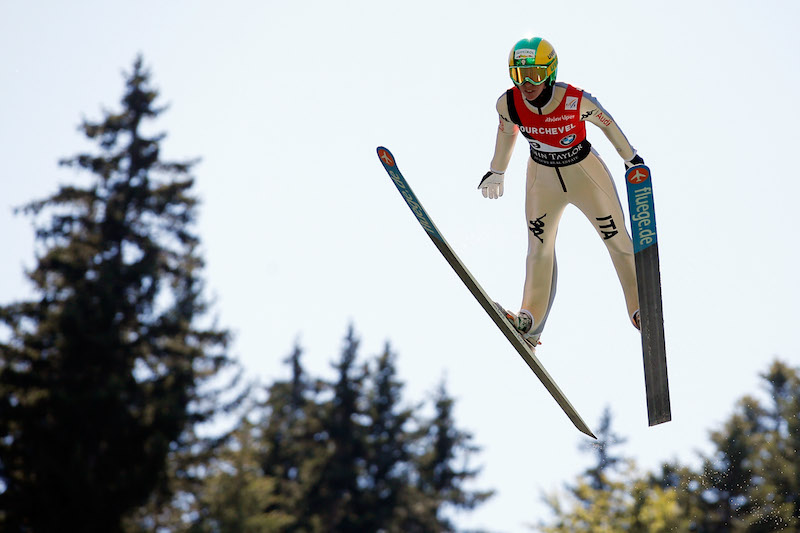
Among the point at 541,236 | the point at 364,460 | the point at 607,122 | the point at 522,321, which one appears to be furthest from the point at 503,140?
the point at 364,460

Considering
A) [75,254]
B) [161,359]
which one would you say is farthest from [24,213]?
[161,359]

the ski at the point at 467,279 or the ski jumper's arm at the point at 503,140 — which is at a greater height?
the ski jumper's arm at the point at 503,140

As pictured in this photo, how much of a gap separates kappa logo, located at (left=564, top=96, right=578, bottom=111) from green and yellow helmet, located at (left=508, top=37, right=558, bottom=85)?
242mm

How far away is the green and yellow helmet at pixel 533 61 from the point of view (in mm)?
7168

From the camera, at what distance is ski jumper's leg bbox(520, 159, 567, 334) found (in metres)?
7.97

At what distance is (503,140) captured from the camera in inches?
317

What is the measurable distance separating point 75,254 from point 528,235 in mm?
19612

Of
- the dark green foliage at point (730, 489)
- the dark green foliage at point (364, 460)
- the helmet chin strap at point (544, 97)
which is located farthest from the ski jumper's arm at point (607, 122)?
the dark green foliage at point (364, 460)

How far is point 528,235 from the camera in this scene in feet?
27.1

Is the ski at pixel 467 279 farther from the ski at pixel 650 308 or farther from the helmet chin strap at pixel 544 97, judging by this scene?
the helmet chin strap at pixel 544 97

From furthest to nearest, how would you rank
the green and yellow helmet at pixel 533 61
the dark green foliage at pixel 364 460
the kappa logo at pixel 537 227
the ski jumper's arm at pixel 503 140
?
the dark green foliage at pixel 364 460 → the kappa logo at pixel 537 227 → the ski jumper's arm at pixel 503 140 → the green and yellow helmet at pixel 533 61

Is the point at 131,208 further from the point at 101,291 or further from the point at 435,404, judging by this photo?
the point at 435,404

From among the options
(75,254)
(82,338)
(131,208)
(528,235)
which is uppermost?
(131,208)

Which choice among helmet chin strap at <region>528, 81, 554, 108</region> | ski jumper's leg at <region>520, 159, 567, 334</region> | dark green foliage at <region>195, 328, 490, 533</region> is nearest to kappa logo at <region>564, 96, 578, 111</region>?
helmet chin strap at <region>528, 81, 554, 108</region>
